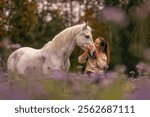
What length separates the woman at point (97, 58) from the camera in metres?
8.77

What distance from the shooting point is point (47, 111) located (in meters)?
2.52

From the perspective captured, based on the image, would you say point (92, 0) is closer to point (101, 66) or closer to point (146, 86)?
point (101, 66)

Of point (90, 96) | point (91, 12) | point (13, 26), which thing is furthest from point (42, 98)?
point (91, 12)

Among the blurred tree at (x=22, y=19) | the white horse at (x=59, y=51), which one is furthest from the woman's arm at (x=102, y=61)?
the blurred tree at (x=22, y=19)

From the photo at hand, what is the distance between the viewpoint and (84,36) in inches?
379

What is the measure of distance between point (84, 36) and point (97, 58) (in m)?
0.76

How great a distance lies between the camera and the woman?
877 cm

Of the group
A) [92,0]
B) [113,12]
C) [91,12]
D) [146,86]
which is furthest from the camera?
[92,0]

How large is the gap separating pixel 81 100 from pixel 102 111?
15 centimetres

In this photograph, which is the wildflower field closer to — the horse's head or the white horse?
the white horse

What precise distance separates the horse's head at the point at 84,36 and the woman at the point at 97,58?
0.33 m

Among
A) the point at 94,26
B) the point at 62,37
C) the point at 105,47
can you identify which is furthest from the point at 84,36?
the point at 94,26

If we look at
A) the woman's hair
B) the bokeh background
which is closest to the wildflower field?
the bokeh background

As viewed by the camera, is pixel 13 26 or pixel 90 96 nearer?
pixel 90 96
